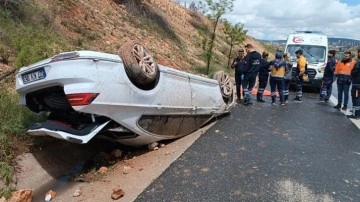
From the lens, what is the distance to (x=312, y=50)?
52.0ft

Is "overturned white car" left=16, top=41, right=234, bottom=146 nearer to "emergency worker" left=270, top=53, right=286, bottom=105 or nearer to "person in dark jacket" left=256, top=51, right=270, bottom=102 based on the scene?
"person in dark jacket" left=256, top=51, right=270, bottom=102

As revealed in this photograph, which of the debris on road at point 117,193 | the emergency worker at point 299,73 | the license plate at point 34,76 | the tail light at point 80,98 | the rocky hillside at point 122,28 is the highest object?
the rocky hillside at point 122,28

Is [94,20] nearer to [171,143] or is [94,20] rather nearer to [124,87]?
[171,143]

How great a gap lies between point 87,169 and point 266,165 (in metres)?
2.62

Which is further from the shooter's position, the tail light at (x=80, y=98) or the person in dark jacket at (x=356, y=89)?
the person in dark jacket at (x=356, y=89)

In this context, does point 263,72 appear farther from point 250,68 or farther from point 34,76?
point 34,76

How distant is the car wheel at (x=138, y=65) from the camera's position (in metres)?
5.10

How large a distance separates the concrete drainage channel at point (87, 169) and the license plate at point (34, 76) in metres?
1.05

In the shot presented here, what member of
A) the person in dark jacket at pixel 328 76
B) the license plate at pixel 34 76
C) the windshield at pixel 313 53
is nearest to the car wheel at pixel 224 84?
the license plate at pixel 34 76

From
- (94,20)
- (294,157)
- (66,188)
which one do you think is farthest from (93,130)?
(94,20)

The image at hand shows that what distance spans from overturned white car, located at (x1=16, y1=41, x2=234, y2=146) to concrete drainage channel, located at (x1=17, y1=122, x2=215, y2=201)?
14.0 inches

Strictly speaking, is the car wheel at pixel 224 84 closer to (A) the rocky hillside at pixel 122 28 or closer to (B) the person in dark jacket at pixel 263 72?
(B) the person in dark jacket at pixel 263 72

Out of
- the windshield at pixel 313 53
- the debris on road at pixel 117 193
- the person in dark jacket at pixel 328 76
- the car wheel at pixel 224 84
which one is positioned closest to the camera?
the debris on road at pixel 117 193

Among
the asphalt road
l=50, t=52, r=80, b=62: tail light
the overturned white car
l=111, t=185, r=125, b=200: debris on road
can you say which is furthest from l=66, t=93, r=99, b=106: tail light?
the asphalt road
